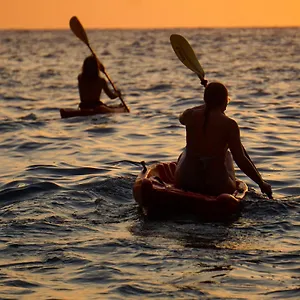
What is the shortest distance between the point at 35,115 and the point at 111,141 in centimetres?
500

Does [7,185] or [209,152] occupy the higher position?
[209,152]

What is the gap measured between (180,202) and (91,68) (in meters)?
8.50

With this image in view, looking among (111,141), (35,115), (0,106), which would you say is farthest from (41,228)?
(0,106)

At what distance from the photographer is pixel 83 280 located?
8180 mm

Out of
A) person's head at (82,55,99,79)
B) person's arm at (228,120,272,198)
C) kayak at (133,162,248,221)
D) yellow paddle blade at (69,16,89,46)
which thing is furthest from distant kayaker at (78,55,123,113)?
person's arm at (228,120,272,198)

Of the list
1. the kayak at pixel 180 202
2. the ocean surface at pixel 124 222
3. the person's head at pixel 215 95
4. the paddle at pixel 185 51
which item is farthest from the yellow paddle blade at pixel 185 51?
the kayak at pixel 180 202

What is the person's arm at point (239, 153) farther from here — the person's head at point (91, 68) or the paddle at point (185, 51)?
the person's head at point (91, 68)

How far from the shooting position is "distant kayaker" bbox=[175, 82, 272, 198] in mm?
9836

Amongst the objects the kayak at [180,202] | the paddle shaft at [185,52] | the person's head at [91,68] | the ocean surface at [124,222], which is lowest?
the ocean surface at [124,222]

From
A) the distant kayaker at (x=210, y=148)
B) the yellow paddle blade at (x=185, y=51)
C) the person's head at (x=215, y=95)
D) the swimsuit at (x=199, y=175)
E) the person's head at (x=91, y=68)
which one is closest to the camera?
the person's head at (x=215, y=95)

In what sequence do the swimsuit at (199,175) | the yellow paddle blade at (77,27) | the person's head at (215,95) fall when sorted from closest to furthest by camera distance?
the person's head at (215,95) → the swimsuit at (199,175) → the yellow paddle blade at (77,27)

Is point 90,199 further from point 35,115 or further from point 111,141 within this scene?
point 35,115

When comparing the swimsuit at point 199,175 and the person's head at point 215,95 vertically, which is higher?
the person's head at point 215,95

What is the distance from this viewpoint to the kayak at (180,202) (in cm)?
962
